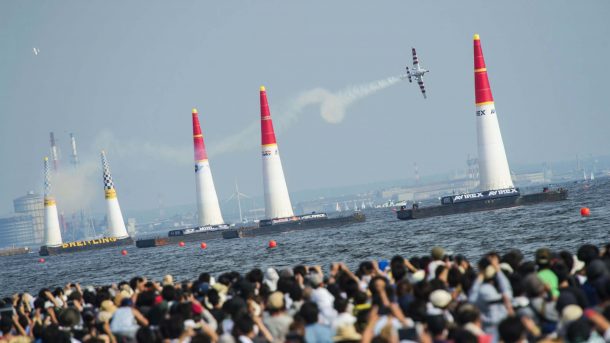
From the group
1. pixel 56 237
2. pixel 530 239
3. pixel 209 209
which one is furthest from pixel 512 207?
pixel 56 237

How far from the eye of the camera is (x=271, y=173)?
331ft

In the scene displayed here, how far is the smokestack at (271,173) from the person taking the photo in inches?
3917

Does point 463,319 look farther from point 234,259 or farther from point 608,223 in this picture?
point 234,259

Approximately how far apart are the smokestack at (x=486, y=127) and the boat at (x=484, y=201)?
10.6 feet

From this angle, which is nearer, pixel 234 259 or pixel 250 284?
pixel 250 284

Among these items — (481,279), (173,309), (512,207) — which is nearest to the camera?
(481,279)

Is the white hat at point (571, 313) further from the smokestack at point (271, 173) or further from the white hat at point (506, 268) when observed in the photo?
the smokestack at point (271, 173)

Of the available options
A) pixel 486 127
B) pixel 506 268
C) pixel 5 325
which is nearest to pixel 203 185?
pixel 486 127

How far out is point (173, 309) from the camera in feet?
65.7

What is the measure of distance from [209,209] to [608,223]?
5750 cm

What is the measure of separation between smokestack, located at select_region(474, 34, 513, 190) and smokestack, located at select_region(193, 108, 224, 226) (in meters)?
30.7

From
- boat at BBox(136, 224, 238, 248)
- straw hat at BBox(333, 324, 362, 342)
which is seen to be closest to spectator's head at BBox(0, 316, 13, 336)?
straw hat at BBox(333, 324, 362, 342)

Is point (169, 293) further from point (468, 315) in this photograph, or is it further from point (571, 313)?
point (571, 313)

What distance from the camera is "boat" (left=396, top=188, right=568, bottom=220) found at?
91.9 metres
